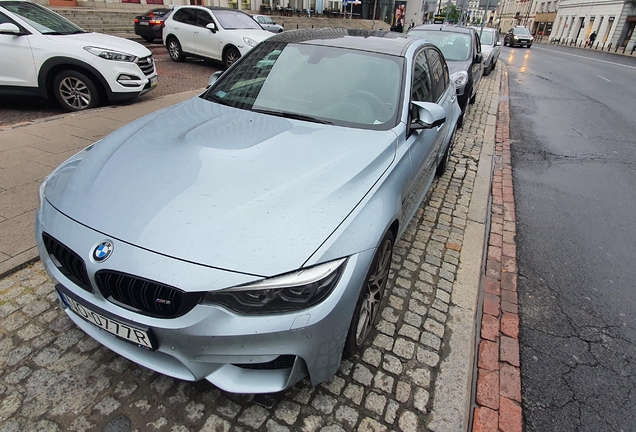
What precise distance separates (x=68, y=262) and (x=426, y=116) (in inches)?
96.7

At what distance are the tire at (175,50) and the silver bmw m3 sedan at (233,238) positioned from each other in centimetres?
1054

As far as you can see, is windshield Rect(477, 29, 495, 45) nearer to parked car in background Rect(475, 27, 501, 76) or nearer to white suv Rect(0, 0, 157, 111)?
parked car in background Rect(475, 27, 501, 76)

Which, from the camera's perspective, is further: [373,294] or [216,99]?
[216,99]

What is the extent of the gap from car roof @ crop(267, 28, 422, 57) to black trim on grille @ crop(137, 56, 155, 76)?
429 centimetres

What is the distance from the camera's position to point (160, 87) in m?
8.88

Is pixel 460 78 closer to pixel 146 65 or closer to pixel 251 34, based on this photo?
pixel 146 65

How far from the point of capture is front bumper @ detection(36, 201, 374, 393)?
1641mm

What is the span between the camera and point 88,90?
6.49 meters

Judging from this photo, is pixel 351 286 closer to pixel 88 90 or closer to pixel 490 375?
pixel 490 375

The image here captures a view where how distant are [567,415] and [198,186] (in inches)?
97.2

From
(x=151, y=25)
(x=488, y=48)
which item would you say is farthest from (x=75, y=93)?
(x=488, y=48)

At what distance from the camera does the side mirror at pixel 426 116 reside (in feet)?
9.25

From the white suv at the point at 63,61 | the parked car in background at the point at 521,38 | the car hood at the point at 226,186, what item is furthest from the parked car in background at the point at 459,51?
the parked car in background at the point at 521,38

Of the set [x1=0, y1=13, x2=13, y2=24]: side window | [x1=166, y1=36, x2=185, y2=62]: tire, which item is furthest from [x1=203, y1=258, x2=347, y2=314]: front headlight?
[x1=166, y1=36, x2=185, y2=62]: tire
